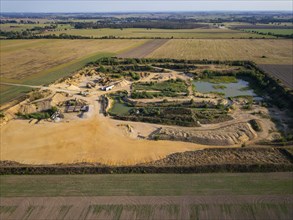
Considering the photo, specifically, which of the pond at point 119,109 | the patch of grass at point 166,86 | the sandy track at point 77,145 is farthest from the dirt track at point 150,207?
the patch of grass at point 166,86

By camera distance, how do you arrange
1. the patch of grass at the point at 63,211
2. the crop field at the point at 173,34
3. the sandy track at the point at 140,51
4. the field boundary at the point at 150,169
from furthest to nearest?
the crop field at the point at 173,34
the sandy track at the point at 140,51
the field boundary at the point at 150,169
the patch of grass at the point at 63,211

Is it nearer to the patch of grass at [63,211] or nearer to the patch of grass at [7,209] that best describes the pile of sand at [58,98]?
the patch of grass at [7,209]

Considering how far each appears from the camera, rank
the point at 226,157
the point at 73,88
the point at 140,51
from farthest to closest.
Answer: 1. the point at 140,51
2. the point at 73,88
3. the point at 226,157

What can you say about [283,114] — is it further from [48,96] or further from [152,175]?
[48,96]

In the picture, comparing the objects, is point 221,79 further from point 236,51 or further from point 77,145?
point 77,145

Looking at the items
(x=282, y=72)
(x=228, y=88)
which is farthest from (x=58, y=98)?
(x=282, y=72)

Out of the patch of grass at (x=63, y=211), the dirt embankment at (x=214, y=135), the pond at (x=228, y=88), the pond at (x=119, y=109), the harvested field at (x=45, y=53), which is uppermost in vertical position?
the patch of grass at (x=63, y=211)

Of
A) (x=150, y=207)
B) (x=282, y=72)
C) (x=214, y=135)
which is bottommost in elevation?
(x=282, y=72)
